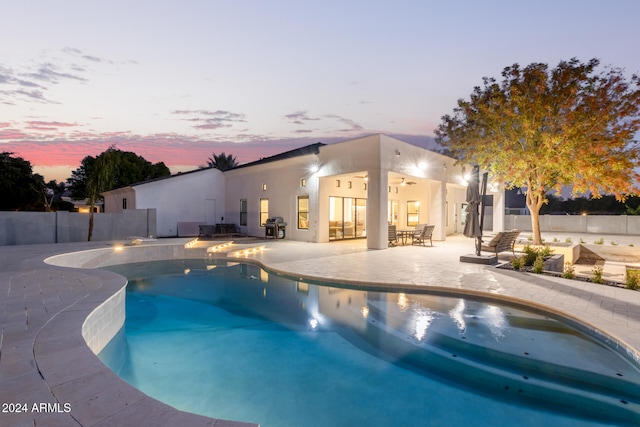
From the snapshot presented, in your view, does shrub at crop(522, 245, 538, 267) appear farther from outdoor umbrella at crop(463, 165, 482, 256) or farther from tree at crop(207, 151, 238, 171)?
tree at crop(207, 151, 238, 171)

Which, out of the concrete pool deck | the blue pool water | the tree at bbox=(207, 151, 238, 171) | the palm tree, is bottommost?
the blue pool water

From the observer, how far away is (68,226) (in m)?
14.5

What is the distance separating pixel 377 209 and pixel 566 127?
285 inches

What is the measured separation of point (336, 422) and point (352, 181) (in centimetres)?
1465

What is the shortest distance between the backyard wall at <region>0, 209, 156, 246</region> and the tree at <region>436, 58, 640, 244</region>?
669 inches

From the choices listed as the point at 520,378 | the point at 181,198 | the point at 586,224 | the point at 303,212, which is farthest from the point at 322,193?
the point at 586,224

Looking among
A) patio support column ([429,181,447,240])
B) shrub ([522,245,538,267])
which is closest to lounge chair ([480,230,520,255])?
shrub ([522,245,538,267])

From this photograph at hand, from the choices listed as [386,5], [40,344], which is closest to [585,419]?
[40,344]

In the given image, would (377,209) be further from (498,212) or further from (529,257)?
(498,212)

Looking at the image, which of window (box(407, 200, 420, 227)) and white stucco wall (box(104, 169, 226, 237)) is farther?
window (box(407, 200, 420, 227))

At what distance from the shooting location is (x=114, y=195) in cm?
2236

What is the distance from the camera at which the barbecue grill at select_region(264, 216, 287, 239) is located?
17.0 m

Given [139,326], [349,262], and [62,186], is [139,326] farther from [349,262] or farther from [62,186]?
[62,186]

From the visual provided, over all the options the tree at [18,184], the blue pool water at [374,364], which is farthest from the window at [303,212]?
the tree at [18,184]
